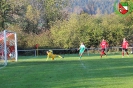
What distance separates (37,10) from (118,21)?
1858 centimetres

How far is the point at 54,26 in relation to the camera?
67.1 meters

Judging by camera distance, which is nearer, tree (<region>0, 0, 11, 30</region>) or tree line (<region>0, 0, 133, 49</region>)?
tree line (<region>0, 0, 133, 49</region>)

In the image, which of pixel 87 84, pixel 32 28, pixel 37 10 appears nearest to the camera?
pixel 87 84

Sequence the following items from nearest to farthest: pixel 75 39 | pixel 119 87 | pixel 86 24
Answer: pixel 119 87 < pixel 75 39 < pixel 86 24

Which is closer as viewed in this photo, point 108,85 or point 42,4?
point 108,85

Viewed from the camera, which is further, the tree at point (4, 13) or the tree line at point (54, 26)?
the tree at point (4, 13)

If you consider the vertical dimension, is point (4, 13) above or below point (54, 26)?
above

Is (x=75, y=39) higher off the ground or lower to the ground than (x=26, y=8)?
lower

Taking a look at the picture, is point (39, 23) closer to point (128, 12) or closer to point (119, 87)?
point (128, 12)

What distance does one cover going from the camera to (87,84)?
13.4 metres

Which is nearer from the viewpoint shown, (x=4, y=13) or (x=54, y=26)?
(x=4, y=13)

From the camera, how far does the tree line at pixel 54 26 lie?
61.0 meters

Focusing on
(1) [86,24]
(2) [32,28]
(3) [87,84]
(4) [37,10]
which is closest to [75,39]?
(1) [86,24]

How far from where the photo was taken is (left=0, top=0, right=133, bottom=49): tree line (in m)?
61.0
